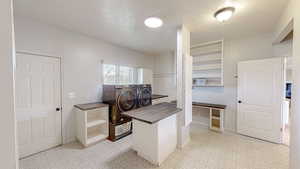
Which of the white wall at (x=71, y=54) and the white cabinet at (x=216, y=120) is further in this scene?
the white cabinet at (x=216, y=120)

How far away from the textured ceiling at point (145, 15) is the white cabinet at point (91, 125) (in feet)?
6.23

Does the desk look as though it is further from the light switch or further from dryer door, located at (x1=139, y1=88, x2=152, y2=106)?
the light switch

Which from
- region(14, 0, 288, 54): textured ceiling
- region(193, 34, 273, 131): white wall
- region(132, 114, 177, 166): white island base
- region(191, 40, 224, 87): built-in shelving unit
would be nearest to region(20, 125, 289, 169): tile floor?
region(132, 114, 177, 166): white island base

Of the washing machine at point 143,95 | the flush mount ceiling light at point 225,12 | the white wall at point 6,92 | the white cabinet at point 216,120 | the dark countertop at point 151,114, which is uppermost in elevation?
the flush mount ceiling light at point 225,12

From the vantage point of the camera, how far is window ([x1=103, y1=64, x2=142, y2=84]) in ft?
11.9

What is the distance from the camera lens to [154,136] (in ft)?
6.75

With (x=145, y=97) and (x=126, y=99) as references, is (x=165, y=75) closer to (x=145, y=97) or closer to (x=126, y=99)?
(x=145, y=97)

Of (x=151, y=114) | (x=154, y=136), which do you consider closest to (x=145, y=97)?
(x=151, y=114)

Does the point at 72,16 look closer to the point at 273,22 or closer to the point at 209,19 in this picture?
the point at 209,19

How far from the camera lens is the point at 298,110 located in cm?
140

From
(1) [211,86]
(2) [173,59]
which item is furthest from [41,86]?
(1) [211,86]

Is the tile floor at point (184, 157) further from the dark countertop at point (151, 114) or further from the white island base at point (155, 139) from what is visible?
the dark countertop at point (151, 114)

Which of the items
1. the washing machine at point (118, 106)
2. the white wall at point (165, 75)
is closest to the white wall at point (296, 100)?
the washing machine at point (118, 106)

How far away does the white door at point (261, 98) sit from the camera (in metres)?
2.81
